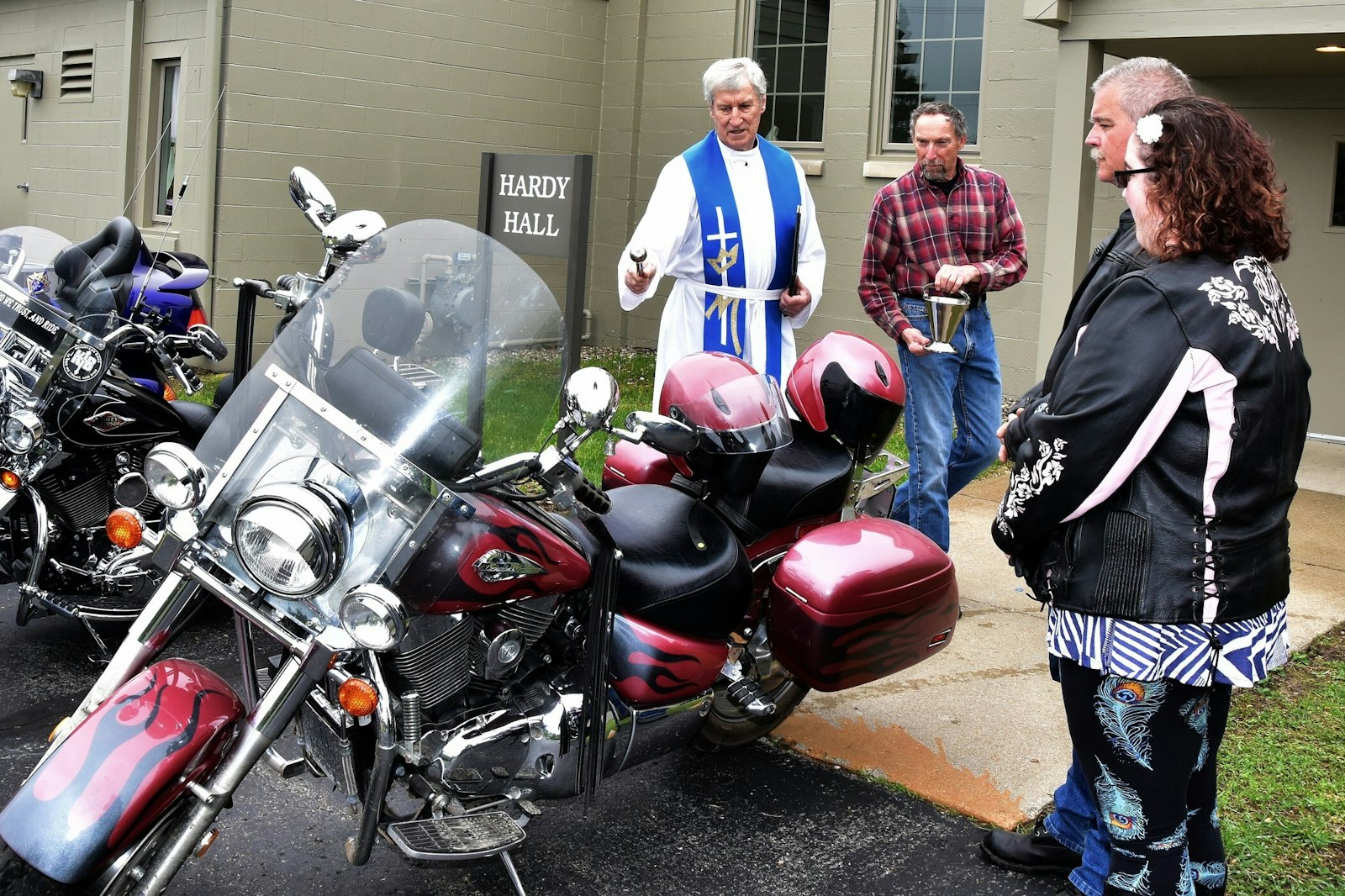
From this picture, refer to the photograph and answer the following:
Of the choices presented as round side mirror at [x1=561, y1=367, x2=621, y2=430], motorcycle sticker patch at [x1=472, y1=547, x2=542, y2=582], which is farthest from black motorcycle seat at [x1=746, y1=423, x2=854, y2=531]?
round side mirror at [x1=561, y1=367, x2=621, y2=430]

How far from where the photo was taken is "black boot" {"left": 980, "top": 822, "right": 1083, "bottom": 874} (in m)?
3.40

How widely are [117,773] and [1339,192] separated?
27.2 ft

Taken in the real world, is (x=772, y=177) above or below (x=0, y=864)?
above

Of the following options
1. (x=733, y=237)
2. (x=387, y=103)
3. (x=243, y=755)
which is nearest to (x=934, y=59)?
(x=387, y=103)

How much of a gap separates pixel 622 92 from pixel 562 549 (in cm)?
1029

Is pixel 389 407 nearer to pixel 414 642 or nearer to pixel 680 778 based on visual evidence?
pixel 414 642

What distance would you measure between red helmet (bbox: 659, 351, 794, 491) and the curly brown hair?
1036 mm

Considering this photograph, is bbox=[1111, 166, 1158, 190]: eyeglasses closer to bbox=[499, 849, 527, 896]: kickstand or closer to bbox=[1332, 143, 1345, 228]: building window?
bbox=[499, 849, 527, 896]: kickstand

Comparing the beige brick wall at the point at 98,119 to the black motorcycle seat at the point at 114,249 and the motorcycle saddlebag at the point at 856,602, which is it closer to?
the black motorcycle seat at the point at 114,249

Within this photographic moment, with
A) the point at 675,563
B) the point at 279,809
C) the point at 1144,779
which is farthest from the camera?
the point at 279,809

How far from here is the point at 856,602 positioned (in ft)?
10.9

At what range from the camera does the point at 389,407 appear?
2615mm

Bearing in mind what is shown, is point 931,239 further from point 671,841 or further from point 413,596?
point 413,596

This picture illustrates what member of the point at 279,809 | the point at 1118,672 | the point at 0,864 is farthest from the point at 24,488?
the point at 1118,672
